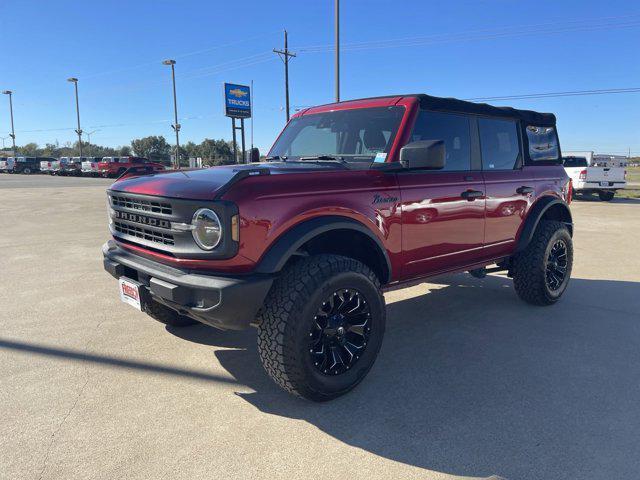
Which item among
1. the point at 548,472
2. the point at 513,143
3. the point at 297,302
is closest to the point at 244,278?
the point at 297,302

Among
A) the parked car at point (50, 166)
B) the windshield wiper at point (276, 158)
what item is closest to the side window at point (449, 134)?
the windshield wiper at point (276, 158)

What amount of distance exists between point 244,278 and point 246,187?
1.73ft

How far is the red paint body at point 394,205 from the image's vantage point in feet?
9.02

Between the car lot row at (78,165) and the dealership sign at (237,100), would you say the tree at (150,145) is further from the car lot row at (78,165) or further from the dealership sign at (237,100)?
the dealership sign at (237,100)

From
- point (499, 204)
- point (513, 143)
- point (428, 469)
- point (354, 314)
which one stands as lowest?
point (428, 469)

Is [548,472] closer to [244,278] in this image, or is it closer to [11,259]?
[244,278]

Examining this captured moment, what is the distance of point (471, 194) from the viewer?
4.05 metres

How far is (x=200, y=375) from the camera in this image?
11.2ft

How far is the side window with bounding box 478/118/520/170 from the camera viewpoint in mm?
4418

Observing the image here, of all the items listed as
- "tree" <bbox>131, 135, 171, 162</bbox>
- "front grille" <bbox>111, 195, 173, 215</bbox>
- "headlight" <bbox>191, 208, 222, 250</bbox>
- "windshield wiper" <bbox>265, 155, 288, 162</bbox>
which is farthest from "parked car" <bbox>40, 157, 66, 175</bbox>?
"tree" <bbox>131, 135, 171, 162</bbox>

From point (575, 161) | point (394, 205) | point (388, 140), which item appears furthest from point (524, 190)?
point (575, 161)

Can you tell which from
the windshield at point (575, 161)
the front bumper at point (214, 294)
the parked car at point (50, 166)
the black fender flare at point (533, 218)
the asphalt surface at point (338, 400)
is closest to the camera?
the asphalt surface at point (338, 400)

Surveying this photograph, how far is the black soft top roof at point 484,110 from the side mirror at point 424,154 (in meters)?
0.68

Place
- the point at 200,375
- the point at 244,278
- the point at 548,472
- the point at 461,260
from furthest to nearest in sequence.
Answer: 1. the point at 461,260
2. the point at 200,375
3. the point at 244,278
4. the point at 548,472
